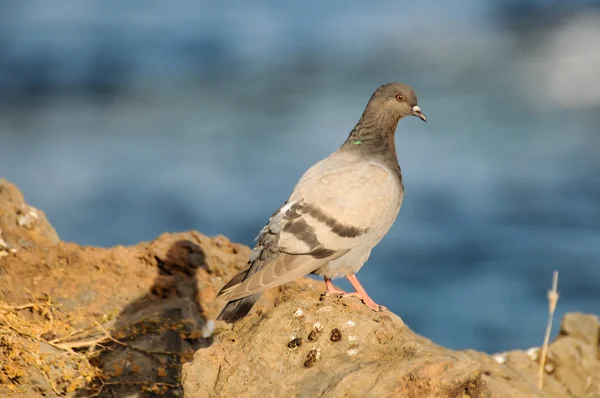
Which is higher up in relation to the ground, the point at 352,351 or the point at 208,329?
the point at 208,329

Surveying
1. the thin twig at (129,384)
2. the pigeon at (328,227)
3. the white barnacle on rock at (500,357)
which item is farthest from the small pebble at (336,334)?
the white barnacle on rock at (500,357)

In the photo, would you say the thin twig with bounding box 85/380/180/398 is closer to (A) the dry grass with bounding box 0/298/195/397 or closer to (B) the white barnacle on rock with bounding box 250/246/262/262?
(A) the dry grass with bounding box 0/298/195/397

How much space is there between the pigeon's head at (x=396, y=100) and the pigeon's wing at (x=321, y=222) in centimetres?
75

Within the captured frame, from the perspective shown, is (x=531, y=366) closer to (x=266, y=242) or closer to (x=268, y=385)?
(x=266, y=242)

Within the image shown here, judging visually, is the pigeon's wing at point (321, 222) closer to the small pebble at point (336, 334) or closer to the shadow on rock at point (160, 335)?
the small pebble at point (336, 334)

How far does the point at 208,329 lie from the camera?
838 centimetres

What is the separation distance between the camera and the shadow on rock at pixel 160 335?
7621 millimetres

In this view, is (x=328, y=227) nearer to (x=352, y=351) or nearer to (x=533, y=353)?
(x=352, y=351)

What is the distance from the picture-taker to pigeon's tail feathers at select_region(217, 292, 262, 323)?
6415 millimetres

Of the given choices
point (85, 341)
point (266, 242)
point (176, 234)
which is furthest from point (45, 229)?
point (266, 242)

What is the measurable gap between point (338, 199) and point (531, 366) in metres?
3.65

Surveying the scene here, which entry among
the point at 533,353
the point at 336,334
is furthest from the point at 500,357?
the point at 336,334

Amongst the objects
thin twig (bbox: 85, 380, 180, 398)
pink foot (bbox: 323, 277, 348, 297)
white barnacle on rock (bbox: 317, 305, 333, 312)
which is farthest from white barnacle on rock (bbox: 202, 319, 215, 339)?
white barnacle on rock (bbox: 317, 305, 333, 312)

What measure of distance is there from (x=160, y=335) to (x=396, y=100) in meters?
2.79
